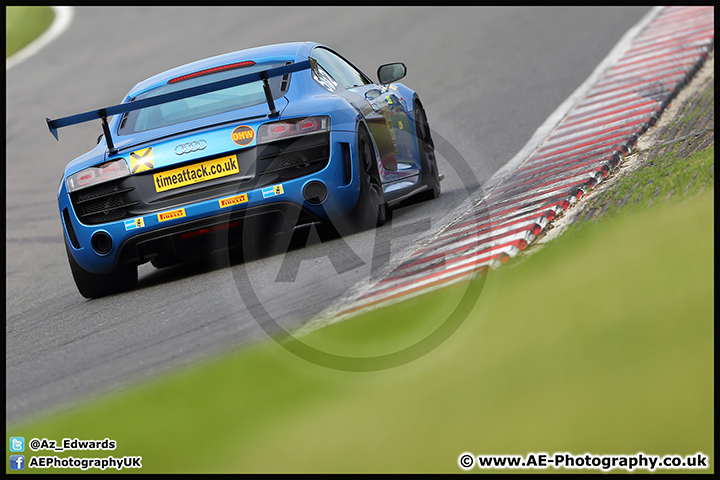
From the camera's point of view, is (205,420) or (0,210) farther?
(0,210)

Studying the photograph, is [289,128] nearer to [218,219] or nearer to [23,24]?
[218,219]

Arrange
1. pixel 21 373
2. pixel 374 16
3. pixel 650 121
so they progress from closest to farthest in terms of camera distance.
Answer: pixel 21 373
pixel 650 121
pixel 374 16

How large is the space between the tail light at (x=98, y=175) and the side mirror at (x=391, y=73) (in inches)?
92.4

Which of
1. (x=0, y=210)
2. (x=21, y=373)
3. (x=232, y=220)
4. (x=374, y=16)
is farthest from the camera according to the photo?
(x=374, y=16)

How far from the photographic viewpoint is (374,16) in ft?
65.7

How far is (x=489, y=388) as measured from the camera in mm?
2832

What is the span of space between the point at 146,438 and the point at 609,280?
4.98ft

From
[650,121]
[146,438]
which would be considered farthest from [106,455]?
[650,121]

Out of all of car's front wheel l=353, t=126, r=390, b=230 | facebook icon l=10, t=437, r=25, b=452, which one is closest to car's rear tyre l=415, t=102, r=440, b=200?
car's front wheel l=353, t=126, r=390, b=230

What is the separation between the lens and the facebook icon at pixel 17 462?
309 cm

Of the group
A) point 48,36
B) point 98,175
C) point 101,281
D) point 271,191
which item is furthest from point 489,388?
point 48,36

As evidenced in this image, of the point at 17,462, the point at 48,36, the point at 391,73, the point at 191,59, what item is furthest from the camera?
the point at 48,36

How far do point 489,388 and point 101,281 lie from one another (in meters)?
4.17
